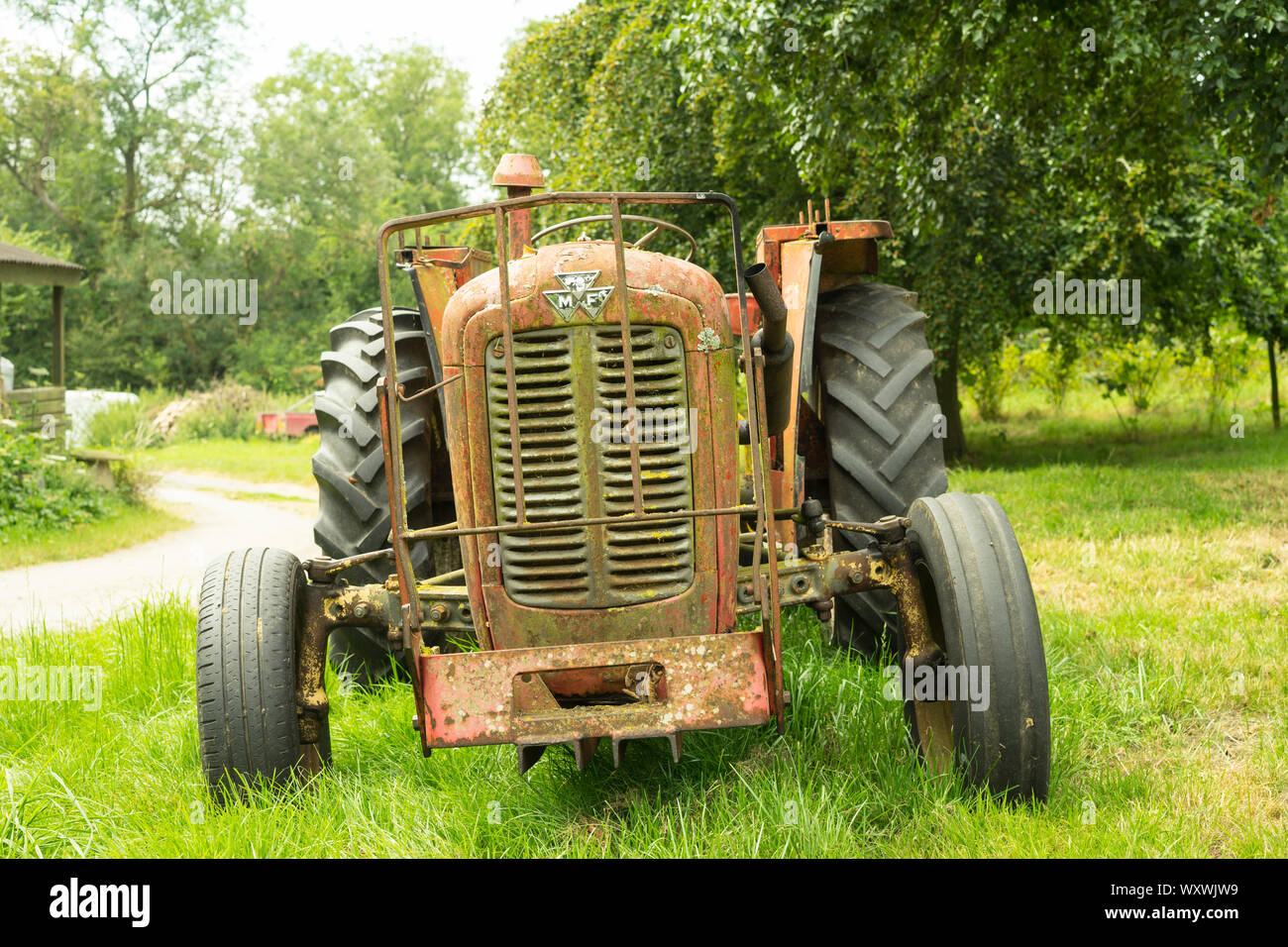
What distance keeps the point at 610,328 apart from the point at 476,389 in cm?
42

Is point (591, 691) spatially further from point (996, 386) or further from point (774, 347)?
point (996, 386)

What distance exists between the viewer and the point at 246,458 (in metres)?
20.9

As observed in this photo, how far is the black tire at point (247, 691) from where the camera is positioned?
10.6ft

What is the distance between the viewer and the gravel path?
23.2ft

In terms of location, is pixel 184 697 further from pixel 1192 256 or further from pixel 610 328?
pixel 1192 256

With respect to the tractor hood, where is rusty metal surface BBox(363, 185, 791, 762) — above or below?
below

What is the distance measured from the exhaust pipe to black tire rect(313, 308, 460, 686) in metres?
1.42

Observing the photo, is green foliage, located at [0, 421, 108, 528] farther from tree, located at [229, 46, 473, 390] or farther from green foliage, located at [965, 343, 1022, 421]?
tree, located at [229, 46, 473, 390]

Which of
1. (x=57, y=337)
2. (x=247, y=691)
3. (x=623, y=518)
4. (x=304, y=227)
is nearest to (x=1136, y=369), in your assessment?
(x=623, y=518)

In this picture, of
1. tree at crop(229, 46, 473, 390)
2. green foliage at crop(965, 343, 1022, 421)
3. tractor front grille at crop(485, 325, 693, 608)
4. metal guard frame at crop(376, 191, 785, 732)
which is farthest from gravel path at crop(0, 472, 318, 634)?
tree at crop(229, 46, 473, 390)

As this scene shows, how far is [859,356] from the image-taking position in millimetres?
4238

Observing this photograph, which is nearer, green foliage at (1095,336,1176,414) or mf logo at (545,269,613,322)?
mf logo at (545,269,613,322)

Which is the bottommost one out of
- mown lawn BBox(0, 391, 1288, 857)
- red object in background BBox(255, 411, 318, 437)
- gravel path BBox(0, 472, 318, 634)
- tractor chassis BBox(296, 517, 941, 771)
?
mown lawn BBox(0, 391, 1288, 857)

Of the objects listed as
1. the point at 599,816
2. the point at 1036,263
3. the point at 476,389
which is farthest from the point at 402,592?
the point at 1036,263
